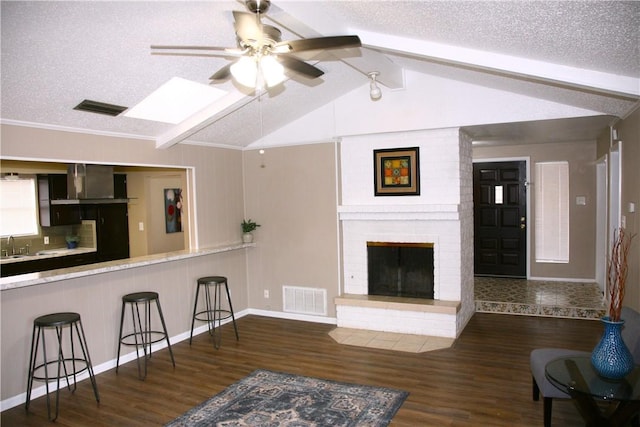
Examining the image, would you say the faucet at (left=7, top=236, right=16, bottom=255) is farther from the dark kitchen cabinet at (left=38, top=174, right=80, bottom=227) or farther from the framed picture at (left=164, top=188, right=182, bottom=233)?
the framed picture at (left=164, top=188, right=182, bottom=233)

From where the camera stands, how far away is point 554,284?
22.8 feet

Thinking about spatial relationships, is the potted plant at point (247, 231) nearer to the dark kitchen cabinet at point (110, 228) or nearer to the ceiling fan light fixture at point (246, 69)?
the dark kitchen cabinet at point (110, 228)

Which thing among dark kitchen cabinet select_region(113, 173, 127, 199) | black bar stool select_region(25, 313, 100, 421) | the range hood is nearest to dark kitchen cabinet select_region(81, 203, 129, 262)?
dark kitchen cabinet select_region(113, 173, 127, 199)

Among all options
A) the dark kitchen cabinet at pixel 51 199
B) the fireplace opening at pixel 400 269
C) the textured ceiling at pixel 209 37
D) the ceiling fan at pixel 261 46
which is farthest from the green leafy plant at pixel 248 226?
the ceiling fan at pixel 261 46

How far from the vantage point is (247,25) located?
2.30 m

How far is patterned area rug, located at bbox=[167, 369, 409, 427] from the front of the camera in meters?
3.28

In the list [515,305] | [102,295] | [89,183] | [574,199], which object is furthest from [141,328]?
[574,199]

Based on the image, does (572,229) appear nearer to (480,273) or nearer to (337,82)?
(480,273)

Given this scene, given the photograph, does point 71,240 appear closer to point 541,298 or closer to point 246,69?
point 246,69

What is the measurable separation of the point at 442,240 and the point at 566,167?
3.38 metres

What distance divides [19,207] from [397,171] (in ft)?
17.5

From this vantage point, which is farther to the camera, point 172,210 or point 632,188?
point 172,210

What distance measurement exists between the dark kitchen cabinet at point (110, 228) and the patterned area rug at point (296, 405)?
4.10 meters

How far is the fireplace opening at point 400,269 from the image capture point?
209 inches
